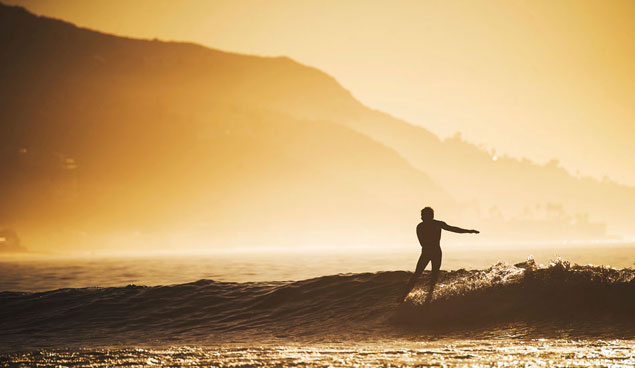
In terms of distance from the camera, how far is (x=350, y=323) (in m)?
17.2

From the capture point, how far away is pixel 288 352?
13273 millimetres

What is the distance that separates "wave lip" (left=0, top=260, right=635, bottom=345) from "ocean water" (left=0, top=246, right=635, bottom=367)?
39mm

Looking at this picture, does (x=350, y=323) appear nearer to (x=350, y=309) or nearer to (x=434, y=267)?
(x=350, y=309)

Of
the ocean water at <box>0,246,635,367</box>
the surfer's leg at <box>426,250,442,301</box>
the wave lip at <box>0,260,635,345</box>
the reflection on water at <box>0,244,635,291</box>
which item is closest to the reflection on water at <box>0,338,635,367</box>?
the ocean water at <box>0,246,635,367</box>

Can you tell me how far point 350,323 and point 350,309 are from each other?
1551mm

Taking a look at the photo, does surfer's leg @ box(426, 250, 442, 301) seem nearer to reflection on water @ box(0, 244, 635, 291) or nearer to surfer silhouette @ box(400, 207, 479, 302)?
surfer silhouette @ box(400, 207, 479, 302)

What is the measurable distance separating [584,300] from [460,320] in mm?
3363

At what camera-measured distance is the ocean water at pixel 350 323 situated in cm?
1239

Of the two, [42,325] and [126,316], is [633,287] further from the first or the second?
[42,325]

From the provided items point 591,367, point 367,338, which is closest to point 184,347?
point 367,338

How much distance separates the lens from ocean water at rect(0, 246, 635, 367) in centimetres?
1239

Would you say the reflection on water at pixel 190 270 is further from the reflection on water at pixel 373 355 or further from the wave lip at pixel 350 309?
the reflection on water at pixel 373 355

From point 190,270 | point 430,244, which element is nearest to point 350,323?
point 430,244

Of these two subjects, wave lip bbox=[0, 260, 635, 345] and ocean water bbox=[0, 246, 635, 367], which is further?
wave lip bbox=[0, 260, 635, 345]
